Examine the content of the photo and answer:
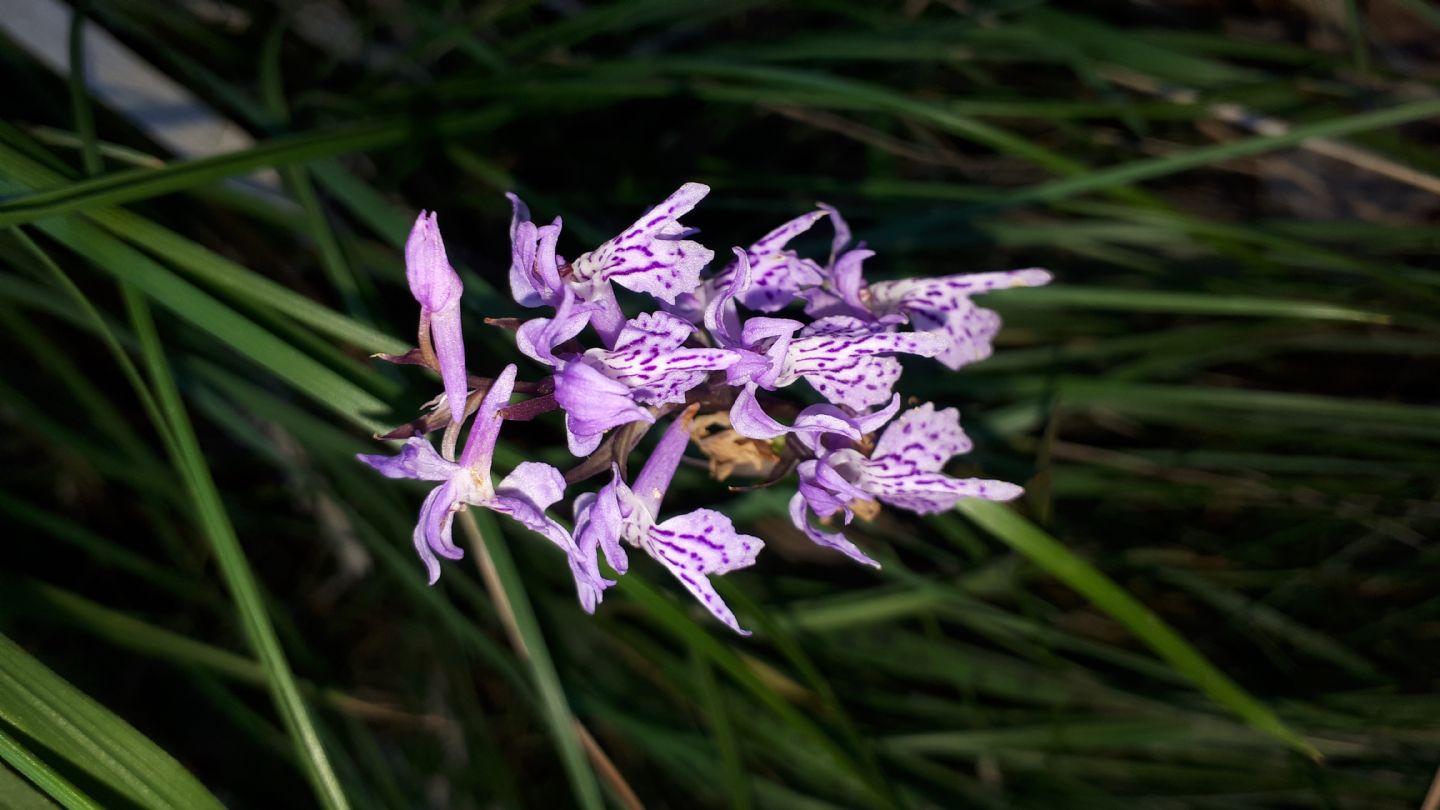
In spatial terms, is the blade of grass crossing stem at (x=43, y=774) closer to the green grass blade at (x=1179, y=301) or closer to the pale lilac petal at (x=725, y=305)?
the pale lilac petal at (x=725, y=305)

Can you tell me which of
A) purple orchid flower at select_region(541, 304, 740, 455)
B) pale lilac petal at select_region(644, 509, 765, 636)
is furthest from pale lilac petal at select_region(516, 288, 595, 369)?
pale lilac petal at select_region(644, 509, 765, 636)

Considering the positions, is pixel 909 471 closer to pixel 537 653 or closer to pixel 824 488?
pixel 824 488

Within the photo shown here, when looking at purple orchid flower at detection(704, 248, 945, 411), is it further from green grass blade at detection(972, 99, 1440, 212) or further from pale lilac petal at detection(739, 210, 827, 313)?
green grass blade at detection(972, 99, 1440, 212)

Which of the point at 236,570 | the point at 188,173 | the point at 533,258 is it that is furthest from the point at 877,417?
the point at 188,173

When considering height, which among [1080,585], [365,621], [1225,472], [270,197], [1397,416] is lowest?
[365,621]

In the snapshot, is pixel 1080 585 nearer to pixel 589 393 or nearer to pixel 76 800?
pixel 589 393

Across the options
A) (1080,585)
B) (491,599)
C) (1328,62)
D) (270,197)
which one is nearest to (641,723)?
(491,599)

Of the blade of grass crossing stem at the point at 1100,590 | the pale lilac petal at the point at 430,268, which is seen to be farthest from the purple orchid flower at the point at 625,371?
the blade of grass crossing stem at the point at 1100,590

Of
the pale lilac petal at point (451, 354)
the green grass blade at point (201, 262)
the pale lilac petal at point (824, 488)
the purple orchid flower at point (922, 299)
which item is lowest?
the green grass blade at point (201, 262)
